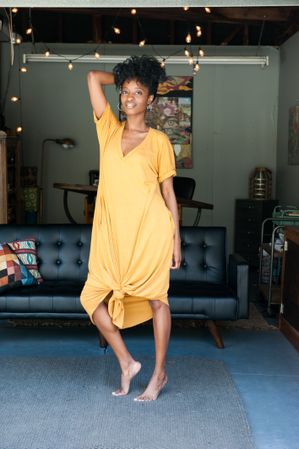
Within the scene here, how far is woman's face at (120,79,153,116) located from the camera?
3328 millimetres

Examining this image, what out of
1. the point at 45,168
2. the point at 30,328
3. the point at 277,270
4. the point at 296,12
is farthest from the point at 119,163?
the point at 45,168

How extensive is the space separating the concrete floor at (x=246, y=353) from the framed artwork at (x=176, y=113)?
17.5 feet

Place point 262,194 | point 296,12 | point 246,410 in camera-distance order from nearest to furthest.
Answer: point 246,410 → point 296,12 → point 262,194

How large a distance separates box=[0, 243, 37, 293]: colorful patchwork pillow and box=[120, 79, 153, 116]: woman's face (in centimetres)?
174

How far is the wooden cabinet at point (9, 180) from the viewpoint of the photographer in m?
6.98

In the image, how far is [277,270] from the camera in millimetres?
6262

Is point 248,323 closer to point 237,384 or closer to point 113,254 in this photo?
point 237,384

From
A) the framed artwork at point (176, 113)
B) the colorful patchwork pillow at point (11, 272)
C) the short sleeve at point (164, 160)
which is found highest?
the framed artwork at point (176, 113)

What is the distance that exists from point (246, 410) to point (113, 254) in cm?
109

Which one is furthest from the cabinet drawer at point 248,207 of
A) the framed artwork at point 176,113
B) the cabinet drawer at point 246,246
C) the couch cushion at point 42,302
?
the couch cushion at point 42,302

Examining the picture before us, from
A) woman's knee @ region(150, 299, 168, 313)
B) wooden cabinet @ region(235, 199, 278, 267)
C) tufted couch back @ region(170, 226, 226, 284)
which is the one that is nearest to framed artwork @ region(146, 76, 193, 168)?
wooden cabinet @ region(235, 199, 278, 267)

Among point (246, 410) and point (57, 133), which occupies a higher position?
point (57, 133)

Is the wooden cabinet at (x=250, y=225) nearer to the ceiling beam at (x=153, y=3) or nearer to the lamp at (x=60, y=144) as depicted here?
the lamp at (x=60, y=144)

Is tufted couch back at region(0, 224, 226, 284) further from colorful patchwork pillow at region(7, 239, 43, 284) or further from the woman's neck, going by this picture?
the woman's neck
